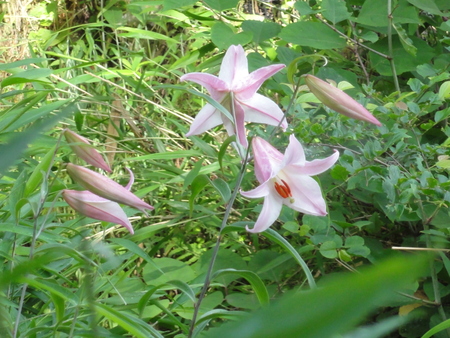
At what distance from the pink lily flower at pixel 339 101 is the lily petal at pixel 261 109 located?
84mm

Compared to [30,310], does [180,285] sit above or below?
above

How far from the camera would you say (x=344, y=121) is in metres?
0.92

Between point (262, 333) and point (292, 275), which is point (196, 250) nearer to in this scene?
point (292, 275)

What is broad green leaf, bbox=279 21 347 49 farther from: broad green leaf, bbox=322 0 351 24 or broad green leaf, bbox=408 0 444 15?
broad green leaf, bbox=408 0 444 15

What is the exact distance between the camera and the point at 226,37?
1.20 meters

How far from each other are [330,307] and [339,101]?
46cm

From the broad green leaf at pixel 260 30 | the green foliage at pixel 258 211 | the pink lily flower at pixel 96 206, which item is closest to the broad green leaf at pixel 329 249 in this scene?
the green foliage at pixel 258 211

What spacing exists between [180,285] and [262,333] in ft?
1.63

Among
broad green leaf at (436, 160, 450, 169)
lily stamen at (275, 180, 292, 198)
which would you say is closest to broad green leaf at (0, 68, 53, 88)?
lily stamen at (275, 180, 292, 198)

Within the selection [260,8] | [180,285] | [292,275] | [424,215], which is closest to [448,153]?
[424,215]

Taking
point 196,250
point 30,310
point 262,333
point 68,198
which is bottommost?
point 196,250

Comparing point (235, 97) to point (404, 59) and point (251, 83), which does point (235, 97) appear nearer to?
point (251, 83)

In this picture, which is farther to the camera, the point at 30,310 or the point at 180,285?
the point at 30,310

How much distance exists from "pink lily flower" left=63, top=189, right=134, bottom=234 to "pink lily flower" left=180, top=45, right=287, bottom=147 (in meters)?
0.12
